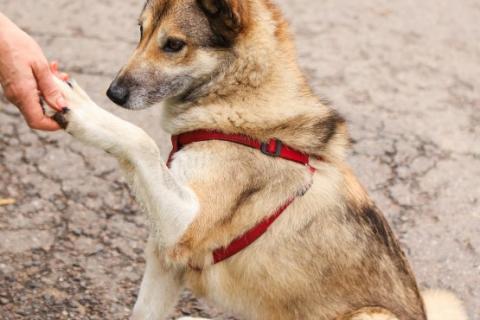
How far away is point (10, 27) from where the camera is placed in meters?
2.59

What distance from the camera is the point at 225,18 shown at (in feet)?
9.07

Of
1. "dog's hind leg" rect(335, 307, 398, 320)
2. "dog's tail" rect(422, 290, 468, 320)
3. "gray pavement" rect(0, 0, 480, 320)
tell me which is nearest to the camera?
"dog's hind leg" rect(335, 307, 398, 320)

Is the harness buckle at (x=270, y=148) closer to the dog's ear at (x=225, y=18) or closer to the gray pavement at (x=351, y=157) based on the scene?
the dog's ear at (x=225, y=18)

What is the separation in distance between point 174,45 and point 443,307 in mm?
1595

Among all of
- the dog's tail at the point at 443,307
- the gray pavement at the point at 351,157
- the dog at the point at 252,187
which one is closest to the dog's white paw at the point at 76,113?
the dog at the point at 252,187

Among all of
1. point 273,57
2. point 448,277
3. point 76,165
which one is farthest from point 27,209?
point 448,277

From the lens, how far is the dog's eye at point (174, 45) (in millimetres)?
2811

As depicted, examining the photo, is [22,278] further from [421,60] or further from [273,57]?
[421,60]

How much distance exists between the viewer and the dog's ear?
2750 mm

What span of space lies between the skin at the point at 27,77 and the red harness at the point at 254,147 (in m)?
0.53

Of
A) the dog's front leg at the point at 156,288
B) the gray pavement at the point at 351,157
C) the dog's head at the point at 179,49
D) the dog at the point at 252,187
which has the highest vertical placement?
the dog's head at the point at 179,49

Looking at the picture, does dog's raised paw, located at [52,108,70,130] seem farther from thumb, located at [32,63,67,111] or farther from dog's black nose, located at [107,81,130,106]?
dog's black nose, located at [107,81,130,106]

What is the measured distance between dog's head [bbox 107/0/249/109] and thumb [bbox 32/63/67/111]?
428 millimetres

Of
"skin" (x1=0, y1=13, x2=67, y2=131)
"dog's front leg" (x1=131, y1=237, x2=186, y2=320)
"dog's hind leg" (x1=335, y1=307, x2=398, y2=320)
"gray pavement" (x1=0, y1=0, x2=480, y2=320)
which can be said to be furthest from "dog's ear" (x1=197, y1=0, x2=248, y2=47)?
"gray pavement" (x1=0, y1=0, x2=480, y2=320)
